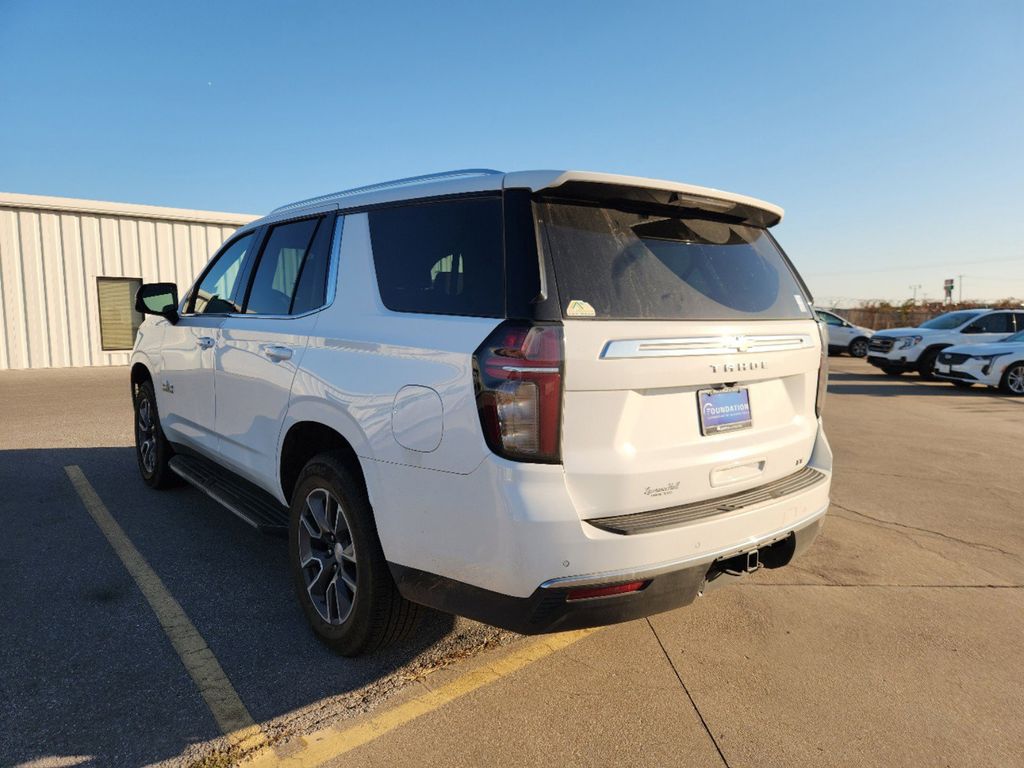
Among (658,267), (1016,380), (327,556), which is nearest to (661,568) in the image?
(658,267)

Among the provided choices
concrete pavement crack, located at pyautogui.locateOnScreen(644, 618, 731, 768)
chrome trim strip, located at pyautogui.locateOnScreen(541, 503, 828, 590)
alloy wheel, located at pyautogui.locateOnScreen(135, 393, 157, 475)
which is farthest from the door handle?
alloy wheel, located at pyautogui.locateOnScreen(135, 393, 157, 475)

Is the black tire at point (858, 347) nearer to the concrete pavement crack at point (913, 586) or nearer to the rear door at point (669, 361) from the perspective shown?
the concrete pavement crack at point (913, 586)

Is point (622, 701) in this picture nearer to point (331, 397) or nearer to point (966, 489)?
point (331, 397)

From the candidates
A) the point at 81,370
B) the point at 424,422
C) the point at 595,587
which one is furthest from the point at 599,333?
the point at 81,370

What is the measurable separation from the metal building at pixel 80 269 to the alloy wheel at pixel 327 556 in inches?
602

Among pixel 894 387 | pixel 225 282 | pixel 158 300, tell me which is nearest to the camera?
pixel 225 282

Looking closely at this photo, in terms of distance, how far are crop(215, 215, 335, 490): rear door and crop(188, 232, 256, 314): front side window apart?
19 cm

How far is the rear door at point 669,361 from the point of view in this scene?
90.0 inches

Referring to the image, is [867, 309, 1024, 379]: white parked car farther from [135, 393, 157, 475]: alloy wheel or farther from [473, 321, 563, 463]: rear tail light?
[473, 321, 563, 463]: rear tail light

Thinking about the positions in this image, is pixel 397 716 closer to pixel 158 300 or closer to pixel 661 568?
pixel 661 568

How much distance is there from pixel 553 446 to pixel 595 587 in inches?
19.0

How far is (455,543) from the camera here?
2371 millimetres

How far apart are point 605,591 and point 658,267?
1.18 metres

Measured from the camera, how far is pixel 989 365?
1356cm
